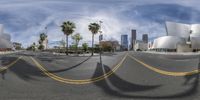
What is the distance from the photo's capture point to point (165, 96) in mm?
13258

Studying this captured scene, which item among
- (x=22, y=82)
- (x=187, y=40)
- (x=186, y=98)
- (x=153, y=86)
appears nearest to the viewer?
(x=186, y=98)

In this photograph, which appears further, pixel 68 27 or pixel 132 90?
pixel 68 27

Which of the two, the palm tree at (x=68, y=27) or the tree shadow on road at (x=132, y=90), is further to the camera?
the palm tree at (x=68, y=27)

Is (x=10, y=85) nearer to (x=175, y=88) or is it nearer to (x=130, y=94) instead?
(x=130, y=94)

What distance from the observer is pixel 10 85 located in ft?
55.3

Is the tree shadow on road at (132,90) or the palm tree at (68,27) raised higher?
the palm tree at (68,27)

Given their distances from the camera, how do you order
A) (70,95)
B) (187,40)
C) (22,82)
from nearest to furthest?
(70,95) → (22,82) → (187,40)

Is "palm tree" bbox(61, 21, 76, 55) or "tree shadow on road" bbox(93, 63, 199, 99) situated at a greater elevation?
"palm tree" bbox(61, 21, 76, 55)

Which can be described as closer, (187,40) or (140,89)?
(140,89)

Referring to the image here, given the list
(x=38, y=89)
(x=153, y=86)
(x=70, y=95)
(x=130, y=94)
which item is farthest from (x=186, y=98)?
(x=38, y=89)

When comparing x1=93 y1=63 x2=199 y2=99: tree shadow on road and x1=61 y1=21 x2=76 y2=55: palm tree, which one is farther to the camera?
x1=61 y1=21 x2=76 y2=55: palm tree

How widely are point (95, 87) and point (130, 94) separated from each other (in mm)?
2811

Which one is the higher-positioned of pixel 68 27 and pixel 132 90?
pixel 68 27

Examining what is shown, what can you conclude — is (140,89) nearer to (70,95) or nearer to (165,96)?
(165,96)
